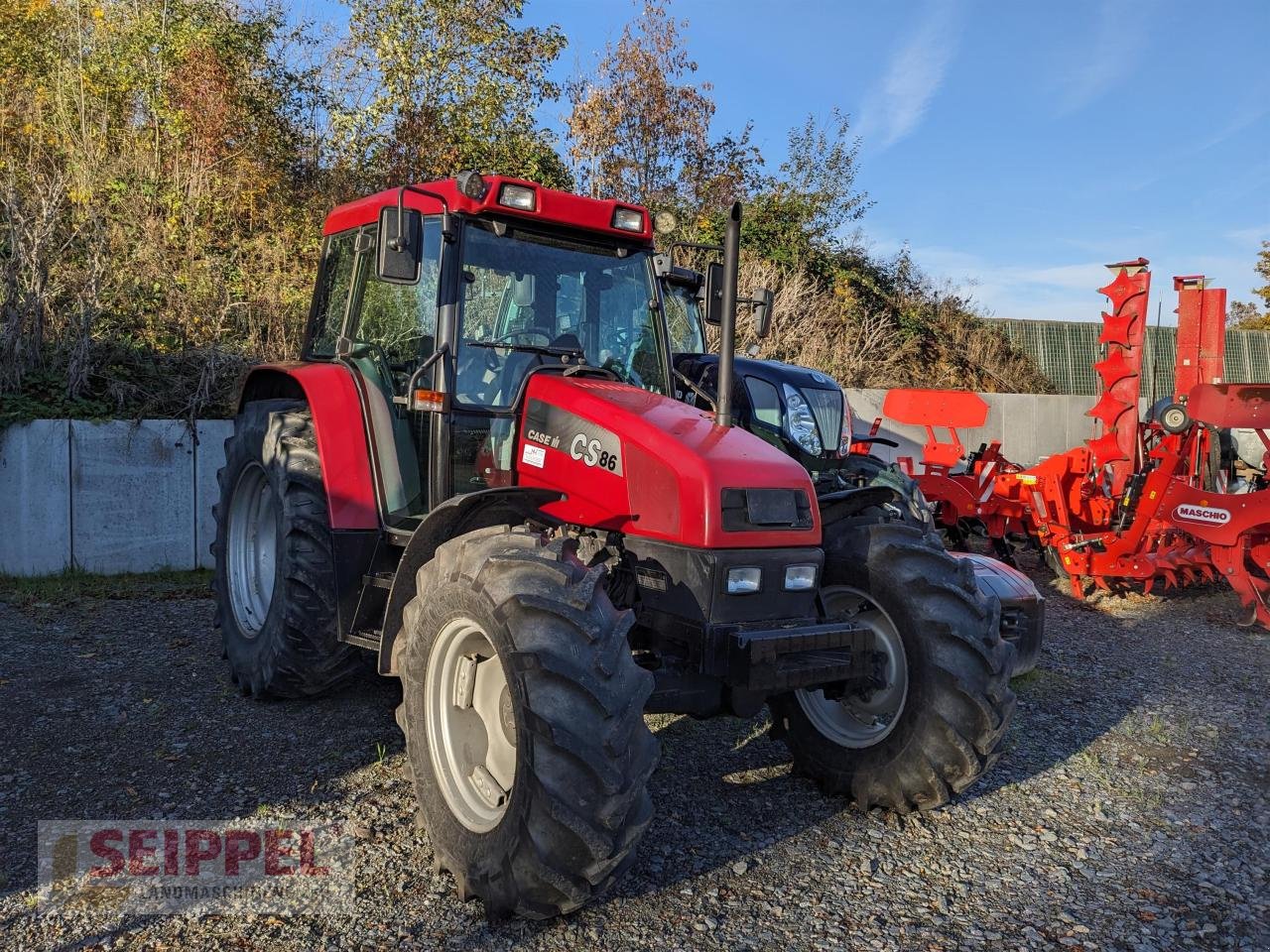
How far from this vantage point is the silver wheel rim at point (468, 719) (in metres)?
3.17

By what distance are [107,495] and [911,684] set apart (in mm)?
6798

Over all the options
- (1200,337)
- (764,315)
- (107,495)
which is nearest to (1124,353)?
(1200,337)

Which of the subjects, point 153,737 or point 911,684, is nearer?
point 911,684

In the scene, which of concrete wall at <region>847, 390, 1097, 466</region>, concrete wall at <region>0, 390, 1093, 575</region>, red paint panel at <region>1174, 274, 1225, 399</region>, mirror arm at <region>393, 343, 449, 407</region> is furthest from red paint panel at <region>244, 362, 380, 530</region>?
concrete wall at <region>847, 390, 1097, 466</region>

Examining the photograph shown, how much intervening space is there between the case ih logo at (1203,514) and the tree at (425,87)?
32.3ft

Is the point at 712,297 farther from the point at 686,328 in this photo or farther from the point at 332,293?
the point at 686,328

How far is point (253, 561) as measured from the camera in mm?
5285

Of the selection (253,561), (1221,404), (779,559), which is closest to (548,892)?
(779,559)

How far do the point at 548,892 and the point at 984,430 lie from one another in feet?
42.4

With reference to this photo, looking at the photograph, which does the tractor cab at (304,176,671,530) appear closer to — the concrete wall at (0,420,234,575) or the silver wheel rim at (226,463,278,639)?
the silver wheel rim at (226,463,278,639)

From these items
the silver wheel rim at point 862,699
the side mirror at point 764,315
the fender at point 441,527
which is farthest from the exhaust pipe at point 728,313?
the side mirror at point 764,315

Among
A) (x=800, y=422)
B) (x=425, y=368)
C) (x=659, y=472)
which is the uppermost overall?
(x=425, y=368)

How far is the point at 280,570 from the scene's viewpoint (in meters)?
4.48

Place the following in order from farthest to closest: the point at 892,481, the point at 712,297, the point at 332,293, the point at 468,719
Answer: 1. the point at 892,481
2. the point at 332,293
3. the point at 712,297
4. the point at 468,719
